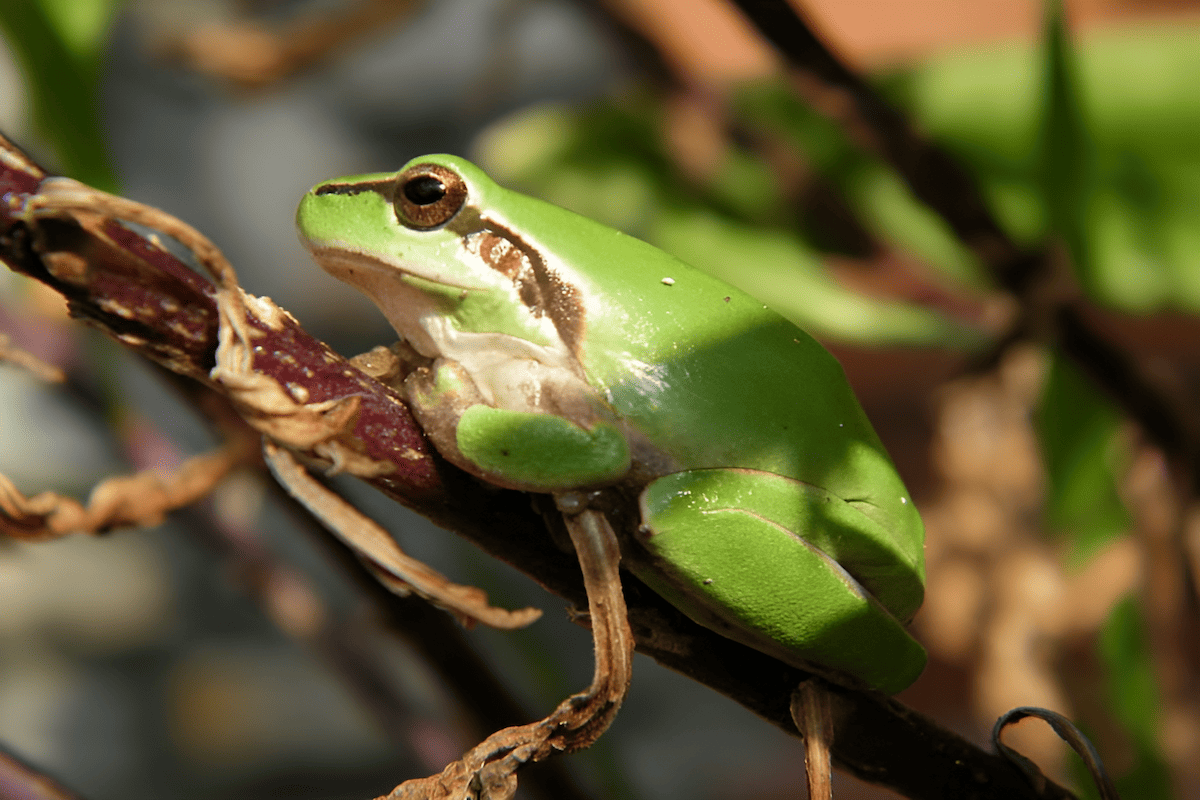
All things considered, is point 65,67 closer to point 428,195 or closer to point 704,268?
point 428,195

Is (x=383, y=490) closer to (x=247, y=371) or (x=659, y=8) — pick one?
(x=247, y=371)

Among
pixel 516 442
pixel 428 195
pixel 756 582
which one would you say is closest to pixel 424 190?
pixel 428 195

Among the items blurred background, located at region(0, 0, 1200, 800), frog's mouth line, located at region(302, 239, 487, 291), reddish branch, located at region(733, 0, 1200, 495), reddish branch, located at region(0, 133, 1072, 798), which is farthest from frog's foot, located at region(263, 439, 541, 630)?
reddish branch, located at region(733, 0, 1200, 495)

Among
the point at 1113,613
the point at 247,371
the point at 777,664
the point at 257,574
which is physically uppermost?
the point at 247,371

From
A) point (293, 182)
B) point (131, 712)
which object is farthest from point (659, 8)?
point (131, 712)

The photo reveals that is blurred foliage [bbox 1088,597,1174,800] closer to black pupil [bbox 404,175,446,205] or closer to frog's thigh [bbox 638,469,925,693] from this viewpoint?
frog's thigh [bbox 638,469,925,693]

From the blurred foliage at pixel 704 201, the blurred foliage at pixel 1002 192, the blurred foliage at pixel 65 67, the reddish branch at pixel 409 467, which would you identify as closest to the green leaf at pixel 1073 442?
the blurred foliage at pixel 1002 192

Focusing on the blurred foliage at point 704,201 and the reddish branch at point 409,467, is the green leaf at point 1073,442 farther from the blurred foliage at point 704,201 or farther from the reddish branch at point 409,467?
the reddish branch at point 409,467
